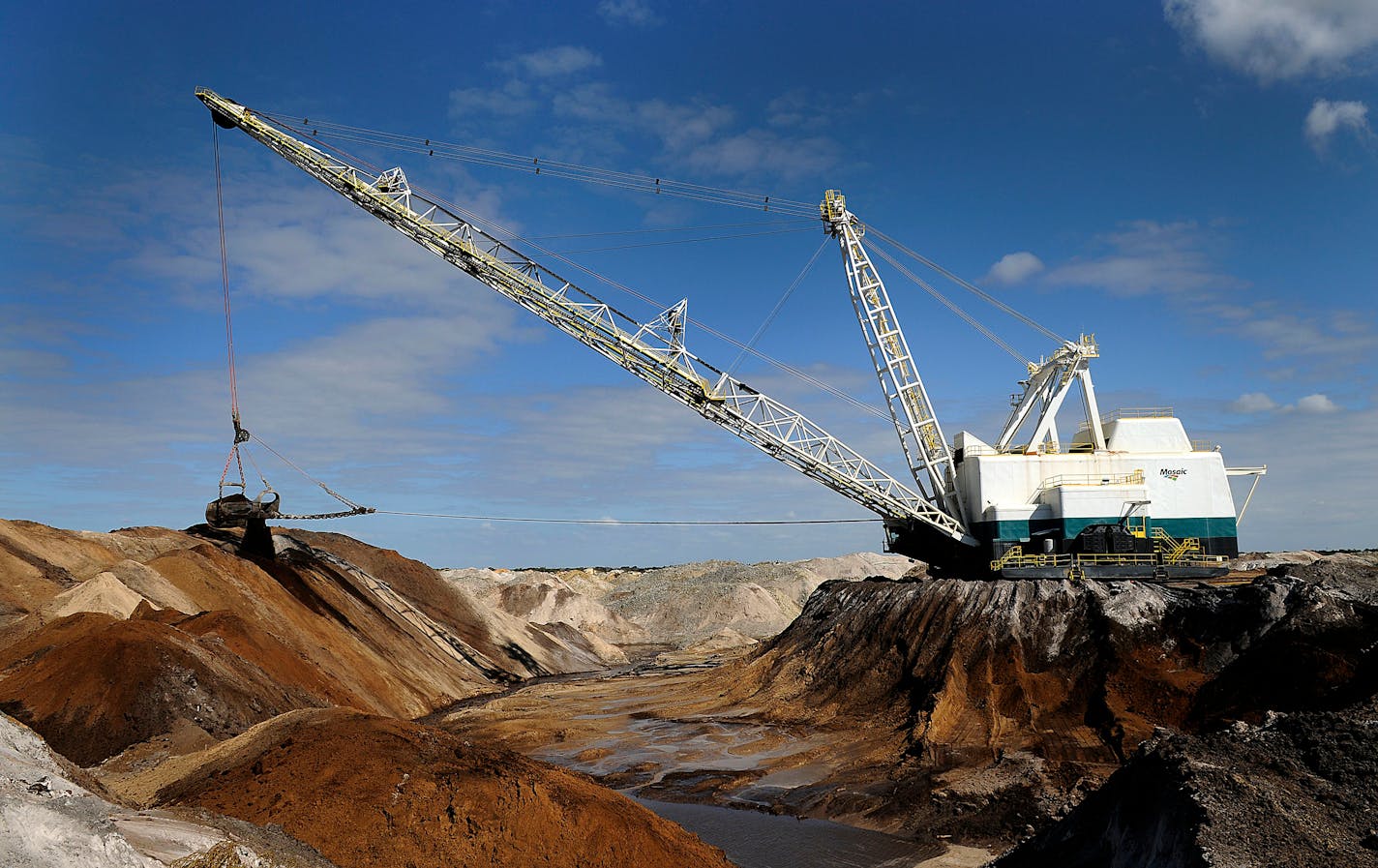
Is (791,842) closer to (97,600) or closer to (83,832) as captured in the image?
(83,832)

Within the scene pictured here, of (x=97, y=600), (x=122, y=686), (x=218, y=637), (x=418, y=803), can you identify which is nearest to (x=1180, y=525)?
(x=418, y=803)

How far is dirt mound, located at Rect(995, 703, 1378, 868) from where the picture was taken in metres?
7.22

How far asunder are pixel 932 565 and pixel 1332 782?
66.7ft

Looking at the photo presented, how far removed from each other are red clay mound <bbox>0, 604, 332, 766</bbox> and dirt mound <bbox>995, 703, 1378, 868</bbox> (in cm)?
1284

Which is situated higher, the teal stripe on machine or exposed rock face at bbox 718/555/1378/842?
the teal stripe on machine

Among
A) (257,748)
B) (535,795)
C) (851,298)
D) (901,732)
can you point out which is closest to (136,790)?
(257,748)

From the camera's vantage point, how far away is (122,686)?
14.0 m

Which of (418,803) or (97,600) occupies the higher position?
(97,600)

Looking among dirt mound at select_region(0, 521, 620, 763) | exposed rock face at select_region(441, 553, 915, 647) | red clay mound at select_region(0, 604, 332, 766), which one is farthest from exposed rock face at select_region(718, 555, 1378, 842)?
exposed rock face at select_region(441, 553, 915, 647)

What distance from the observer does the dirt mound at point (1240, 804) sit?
7221 mm

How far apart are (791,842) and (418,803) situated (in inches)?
272

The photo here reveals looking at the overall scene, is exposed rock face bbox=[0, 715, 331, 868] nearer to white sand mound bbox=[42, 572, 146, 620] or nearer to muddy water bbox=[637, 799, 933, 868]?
muddy water bbox=[637, 799, 933, 868]

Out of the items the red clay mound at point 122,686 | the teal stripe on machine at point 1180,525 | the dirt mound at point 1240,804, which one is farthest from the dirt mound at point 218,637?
A: the teal stripe on machine at point 1180,525

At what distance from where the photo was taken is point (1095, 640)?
19.0 meters
